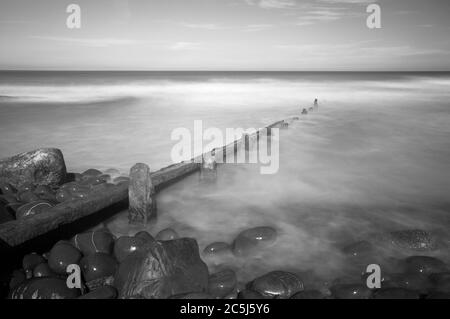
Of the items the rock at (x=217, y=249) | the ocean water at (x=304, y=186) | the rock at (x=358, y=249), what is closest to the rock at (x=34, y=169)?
the ocean water at (x=304, y=186)

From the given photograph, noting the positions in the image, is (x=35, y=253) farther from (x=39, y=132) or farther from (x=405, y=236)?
(x=39, y=132)

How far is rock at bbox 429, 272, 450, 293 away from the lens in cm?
384

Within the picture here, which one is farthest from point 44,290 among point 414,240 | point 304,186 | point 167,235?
point 304,186

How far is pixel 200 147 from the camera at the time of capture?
12.5 meters

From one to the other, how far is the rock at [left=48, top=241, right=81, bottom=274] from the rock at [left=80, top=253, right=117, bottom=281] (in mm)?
125

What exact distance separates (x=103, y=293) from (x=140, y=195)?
1998 mm

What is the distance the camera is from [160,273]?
355cm

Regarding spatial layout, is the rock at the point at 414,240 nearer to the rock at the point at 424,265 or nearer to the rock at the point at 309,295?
the rock at the point at 424,265

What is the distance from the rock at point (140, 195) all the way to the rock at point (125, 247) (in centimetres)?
106

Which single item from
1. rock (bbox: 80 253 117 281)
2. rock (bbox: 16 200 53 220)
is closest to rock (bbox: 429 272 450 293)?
rock (bbox: 80 253 117 281)

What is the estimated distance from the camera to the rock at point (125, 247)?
167 inches

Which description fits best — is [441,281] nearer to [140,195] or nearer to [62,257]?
[140,195]

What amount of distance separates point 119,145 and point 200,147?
307 centimetres
